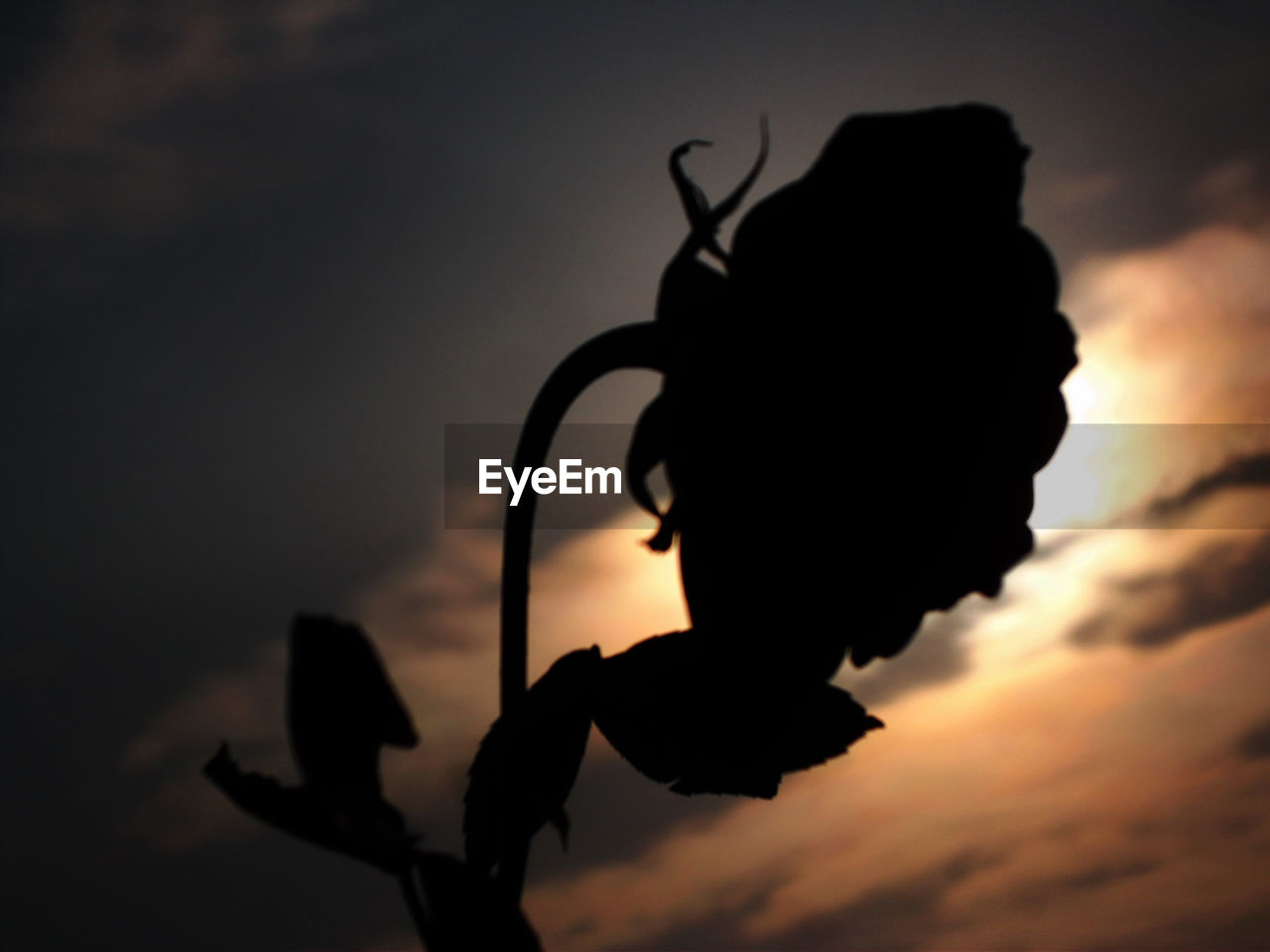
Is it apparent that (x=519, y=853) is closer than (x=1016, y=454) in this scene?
No

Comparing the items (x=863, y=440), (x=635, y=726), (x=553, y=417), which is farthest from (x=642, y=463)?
(x=635, y=726)

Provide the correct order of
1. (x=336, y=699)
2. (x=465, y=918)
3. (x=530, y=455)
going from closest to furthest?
(x=336, y=699) < (x=465, y=918) < (x=530, y=455)

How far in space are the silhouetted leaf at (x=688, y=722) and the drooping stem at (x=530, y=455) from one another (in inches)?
4.9

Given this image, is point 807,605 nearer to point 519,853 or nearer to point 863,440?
point 863,440

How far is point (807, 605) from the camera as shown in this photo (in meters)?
0.83

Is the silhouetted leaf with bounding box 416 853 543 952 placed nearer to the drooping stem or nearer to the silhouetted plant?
the silhouetted plant

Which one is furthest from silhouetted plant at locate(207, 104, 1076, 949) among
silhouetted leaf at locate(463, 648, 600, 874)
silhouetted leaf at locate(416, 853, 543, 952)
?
silhouetted leaf at locate(463, 648, 600, 874)

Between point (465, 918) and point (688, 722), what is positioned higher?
point (688, 722)

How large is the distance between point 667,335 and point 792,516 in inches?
7.5

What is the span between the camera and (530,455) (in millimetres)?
961

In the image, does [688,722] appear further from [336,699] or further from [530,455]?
[336,699]

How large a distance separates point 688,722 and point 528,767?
168 millimetres

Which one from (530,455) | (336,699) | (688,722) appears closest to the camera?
(336,699)

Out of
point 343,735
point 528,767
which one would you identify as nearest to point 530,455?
point 528,767
